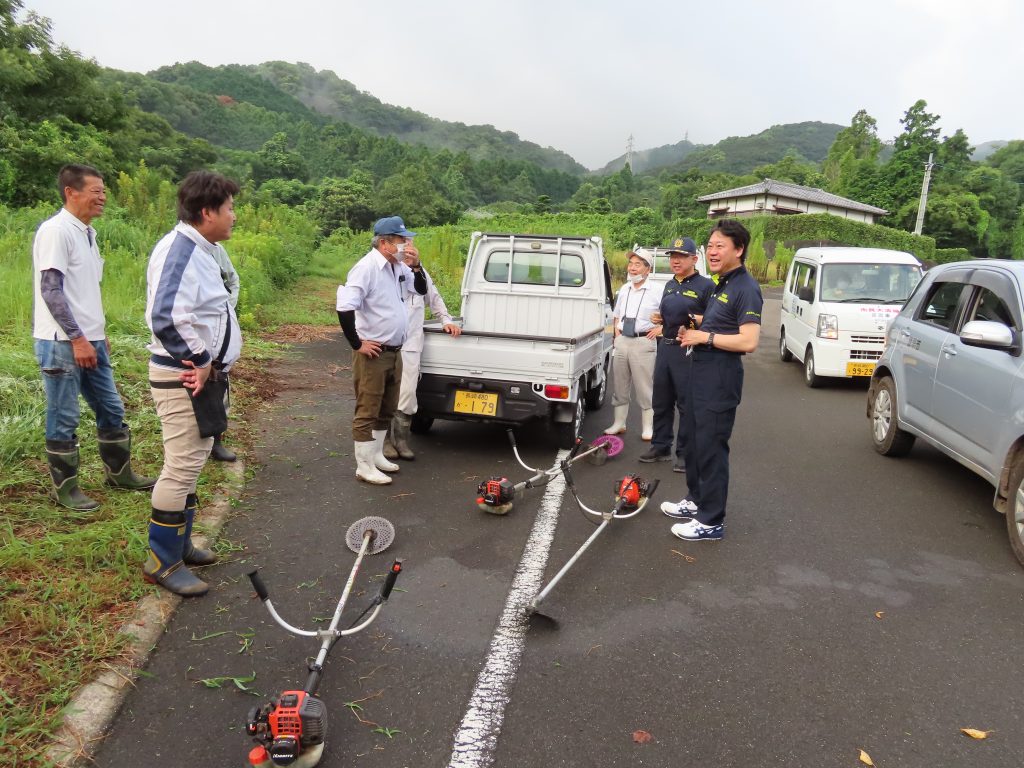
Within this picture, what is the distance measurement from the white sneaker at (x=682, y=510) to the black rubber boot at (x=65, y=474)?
372 cm

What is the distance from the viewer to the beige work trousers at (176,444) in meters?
3.31

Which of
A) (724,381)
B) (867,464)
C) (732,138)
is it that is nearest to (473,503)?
Result: (724,381)

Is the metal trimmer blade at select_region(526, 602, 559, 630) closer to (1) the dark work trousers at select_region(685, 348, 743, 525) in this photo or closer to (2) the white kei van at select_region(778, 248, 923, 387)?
(1) the dark work trousers at select_region(685, 348, 743, 525)

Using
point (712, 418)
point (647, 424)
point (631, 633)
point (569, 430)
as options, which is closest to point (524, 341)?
point (569, 430)

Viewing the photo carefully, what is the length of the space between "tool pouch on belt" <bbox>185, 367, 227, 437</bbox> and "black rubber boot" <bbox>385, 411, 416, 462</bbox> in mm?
2417

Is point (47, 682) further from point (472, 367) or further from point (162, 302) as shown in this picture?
point (472, 367)

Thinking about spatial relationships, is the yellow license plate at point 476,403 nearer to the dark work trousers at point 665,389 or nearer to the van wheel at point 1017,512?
the dark work trousers at point 665,389

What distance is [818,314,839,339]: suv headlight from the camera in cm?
915

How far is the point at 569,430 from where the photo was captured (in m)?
6.08

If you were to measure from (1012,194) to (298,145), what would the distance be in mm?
82767

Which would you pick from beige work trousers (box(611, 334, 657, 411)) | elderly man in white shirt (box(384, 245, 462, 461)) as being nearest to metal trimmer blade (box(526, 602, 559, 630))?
elderly man in white shirt (box(384, 245, 462, 461))

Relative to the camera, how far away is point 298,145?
9369 cm

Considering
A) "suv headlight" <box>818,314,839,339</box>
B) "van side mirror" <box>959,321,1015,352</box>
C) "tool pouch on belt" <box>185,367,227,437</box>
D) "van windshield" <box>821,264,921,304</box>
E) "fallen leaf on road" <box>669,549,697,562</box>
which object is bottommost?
"fallen leaf on road" <box>669,549,697,562</box>

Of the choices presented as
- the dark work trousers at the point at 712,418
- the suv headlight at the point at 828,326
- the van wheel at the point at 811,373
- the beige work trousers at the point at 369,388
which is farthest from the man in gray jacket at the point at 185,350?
the van wheel at the point at 811,373
